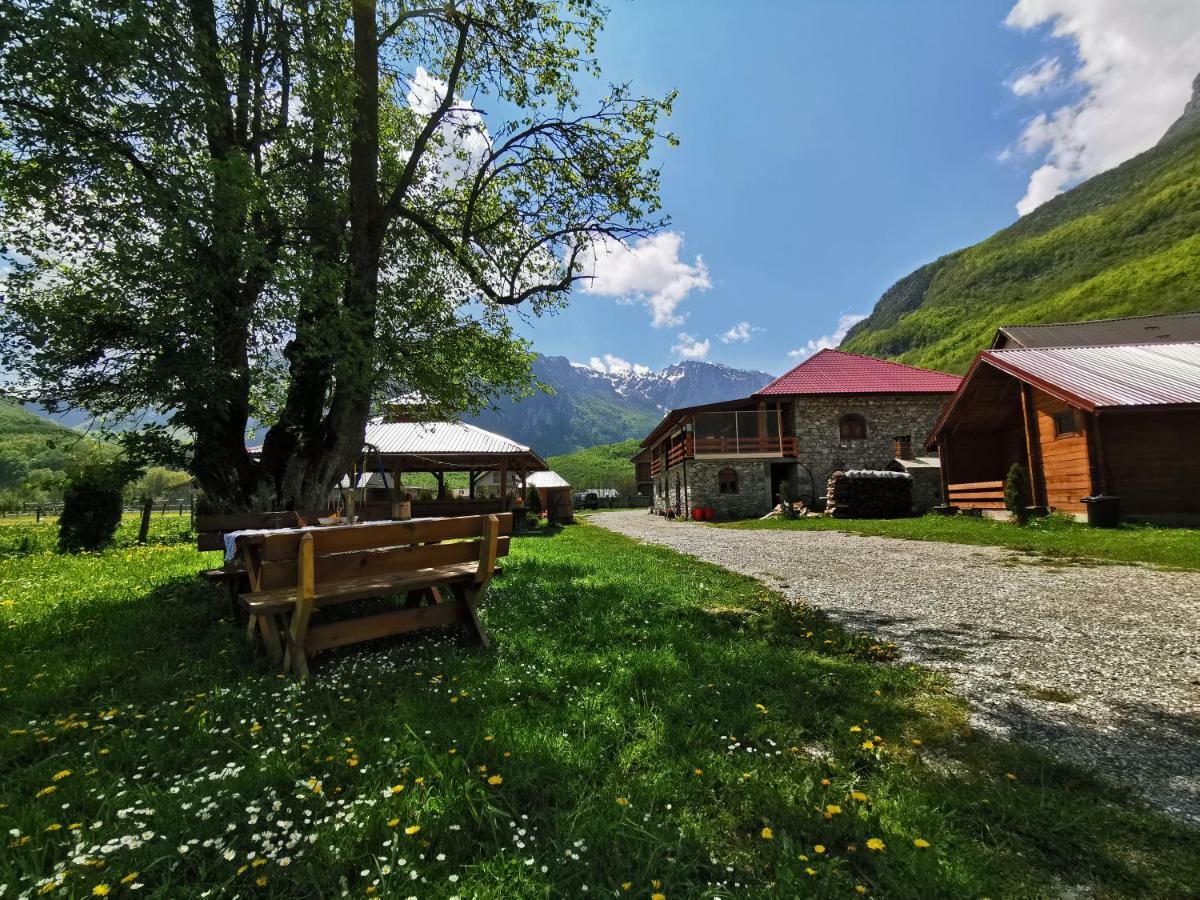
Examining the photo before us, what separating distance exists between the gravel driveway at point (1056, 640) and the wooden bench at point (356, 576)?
3.79m

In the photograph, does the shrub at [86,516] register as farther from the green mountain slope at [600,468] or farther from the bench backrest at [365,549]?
the green mountain slope at [600,468]

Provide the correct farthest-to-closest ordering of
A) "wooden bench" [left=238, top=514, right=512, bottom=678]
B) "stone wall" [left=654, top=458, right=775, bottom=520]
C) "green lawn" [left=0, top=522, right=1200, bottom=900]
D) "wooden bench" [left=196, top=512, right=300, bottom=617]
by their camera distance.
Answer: "stone wall" [left=654, top=458, right=775, bottom=520] → "wooden bench" [left=196, top=512, right=300, bottom=617] → "wooden bench" [left=238, top=514, right=512, bottom=678] → "green lawn" [left=0, top=522, right=1200, bottom=900]

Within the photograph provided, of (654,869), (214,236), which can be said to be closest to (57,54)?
(214,236)

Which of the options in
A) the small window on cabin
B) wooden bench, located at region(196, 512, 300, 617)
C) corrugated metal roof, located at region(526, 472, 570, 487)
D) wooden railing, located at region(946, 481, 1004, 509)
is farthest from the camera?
corrugated metal roof, located at region(526, 472, 570, 487)

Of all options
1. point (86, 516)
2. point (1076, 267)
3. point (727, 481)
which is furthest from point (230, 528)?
point (1076, 267)

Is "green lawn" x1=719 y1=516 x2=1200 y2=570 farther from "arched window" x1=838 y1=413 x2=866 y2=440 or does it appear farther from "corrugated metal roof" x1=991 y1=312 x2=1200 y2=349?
"corrugated metal roof" x1=991 y1=312 x2=1200 y2=349

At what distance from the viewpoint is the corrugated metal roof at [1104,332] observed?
29469 millimetres

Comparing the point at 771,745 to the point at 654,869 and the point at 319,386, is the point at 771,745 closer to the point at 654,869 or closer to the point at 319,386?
the point at 654,869

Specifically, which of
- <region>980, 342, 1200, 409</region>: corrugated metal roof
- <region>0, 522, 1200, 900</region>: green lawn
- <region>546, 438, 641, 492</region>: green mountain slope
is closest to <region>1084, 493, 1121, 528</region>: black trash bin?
<region>980, 342, 1200, 409</region>: corrugated metal roof

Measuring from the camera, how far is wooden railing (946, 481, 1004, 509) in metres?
17.2

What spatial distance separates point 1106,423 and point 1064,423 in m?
1.05

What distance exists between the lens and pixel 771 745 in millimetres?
2770

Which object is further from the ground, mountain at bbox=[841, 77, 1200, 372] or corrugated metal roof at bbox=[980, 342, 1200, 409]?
mountain at bbox=[841, 77, 1200, 372]

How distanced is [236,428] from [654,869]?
26.6 ft
